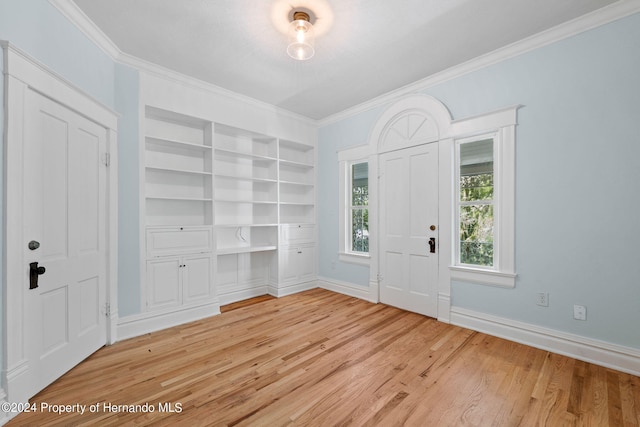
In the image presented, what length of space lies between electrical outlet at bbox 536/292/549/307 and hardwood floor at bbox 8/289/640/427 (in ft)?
1.45

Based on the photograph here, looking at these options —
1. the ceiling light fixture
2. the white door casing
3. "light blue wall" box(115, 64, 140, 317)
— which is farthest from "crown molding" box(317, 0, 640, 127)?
the white door casing

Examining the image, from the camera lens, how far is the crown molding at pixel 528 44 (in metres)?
2.23

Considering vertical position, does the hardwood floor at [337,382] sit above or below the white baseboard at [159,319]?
below

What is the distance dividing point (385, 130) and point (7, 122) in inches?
147

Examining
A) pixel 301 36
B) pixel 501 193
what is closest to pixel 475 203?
pixel 501 193

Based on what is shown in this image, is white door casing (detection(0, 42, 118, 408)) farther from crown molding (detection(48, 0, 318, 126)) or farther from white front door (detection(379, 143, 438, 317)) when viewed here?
white front door (detection(379, 143, 438, 317))

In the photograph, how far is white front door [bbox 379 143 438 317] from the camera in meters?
3.39

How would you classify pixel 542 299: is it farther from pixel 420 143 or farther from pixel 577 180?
pixel 420 143

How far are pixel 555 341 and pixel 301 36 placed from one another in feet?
11.9

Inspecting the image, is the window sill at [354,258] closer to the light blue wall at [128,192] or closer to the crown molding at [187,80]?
the crown molding at [187,80]

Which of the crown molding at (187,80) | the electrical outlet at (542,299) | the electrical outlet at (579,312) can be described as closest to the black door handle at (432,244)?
the electrical outlet at (542,299)

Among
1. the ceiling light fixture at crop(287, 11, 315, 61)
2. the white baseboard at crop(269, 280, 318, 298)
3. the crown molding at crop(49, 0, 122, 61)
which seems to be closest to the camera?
the crown molding at crop(49, 0, 122, 61)

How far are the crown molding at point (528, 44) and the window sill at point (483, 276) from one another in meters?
2.26

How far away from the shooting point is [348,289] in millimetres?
4363
